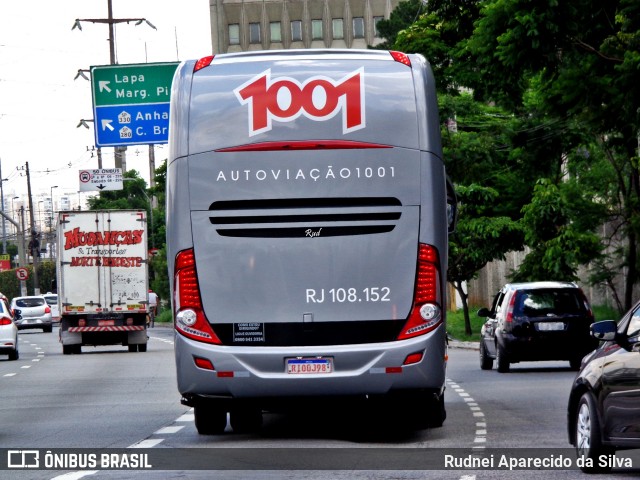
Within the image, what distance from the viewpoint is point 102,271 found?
131 ft

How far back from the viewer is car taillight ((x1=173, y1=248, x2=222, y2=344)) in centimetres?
1431

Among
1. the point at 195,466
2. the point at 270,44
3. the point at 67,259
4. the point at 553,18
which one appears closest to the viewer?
the point at 195,466

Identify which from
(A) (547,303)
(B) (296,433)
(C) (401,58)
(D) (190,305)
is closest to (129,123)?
(A) (547,303)

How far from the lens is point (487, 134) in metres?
36.3

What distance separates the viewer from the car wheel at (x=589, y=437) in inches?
446

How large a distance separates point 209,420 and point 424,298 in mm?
2830

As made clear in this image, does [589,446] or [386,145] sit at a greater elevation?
[386,145]

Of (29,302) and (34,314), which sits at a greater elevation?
(29,302)

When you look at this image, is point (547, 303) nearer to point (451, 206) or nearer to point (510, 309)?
point (510, 309)

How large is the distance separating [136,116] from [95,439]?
2171 centimetres

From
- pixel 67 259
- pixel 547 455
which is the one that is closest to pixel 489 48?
pixel 547 455

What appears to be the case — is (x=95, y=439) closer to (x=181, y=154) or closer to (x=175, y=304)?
(x=175, y=304)

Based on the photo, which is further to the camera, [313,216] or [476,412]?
[476,412]

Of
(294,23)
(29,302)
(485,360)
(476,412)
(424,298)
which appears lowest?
(29,302)
